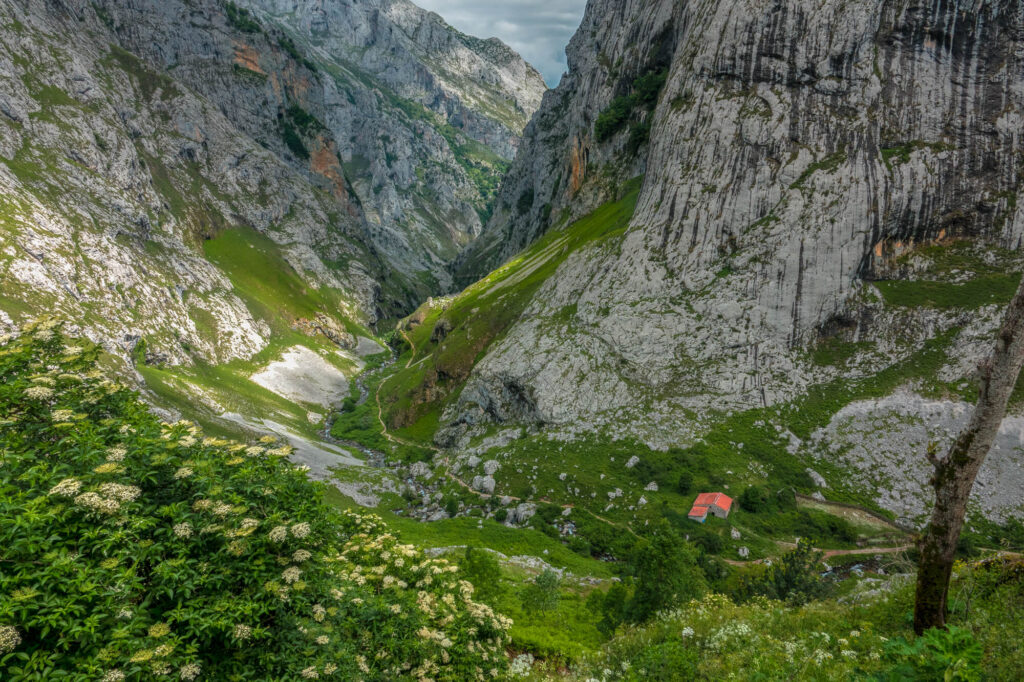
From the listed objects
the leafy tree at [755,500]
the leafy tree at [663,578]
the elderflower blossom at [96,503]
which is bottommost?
the leafy tree at [663,578]

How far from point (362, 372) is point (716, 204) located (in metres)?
105

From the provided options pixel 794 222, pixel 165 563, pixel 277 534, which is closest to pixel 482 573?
pixel 277 534

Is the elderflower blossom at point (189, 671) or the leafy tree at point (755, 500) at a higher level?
the leafy tree at point (755, 500)

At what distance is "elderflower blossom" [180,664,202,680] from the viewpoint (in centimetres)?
792

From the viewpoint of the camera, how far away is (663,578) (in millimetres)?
24125

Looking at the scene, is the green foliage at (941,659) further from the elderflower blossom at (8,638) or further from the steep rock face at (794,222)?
the steep rock face at (794,222)

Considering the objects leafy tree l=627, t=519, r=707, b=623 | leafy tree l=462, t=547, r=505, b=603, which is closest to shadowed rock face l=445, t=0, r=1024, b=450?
leafy tree l=627, t=519, r=707, b=623

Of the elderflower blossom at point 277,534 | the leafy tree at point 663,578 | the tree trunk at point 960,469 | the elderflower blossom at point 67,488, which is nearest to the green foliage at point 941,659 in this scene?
the tree trunk at point 960,469

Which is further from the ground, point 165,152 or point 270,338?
point 165,152

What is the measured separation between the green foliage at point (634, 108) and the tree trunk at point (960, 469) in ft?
354

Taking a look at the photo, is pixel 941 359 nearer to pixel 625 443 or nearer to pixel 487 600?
pixel 625 443

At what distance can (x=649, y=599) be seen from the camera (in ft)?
79.3

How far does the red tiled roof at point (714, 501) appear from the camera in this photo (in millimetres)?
49531

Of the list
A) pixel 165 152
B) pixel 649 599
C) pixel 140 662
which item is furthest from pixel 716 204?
pixel 165 152
